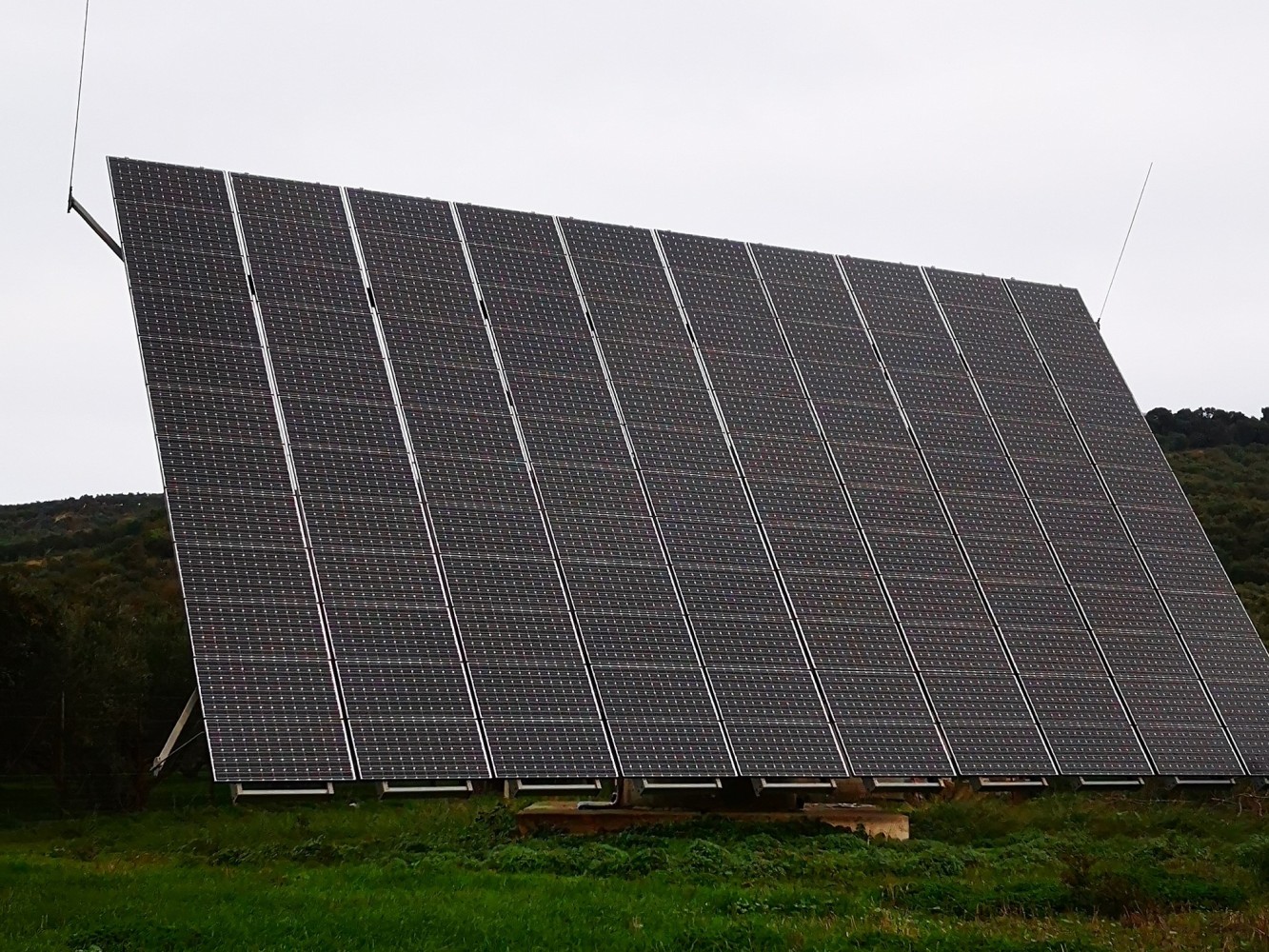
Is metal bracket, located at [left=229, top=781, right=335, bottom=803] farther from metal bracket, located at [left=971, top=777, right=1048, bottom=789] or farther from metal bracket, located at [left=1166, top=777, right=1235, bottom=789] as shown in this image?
metal bracket, located at [left=1166, top=777, right=1235, bottom=789]

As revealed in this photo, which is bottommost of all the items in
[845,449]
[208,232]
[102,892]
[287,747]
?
[102,892]

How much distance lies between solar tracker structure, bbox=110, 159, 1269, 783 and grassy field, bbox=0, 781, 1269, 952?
3.91 feet

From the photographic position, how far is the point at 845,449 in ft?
74.3

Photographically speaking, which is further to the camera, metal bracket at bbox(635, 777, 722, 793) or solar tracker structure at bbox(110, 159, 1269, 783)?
metal bracket at bbox(635, 777, 722, 793)

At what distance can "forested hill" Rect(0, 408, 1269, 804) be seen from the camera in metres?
33.8

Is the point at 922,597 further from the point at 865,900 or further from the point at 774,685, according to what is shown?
the point at 865,900

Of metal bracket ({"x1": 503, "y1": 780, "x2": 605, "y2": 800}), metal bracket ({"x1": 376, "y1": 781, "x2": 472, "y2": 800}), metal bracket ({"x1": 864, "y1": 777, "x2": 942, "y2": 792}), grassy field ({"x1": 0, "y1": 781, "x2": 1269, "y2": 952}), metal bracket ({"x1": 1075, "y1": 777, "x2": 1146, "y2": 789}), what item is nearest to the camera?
grassy field ({"x1": 0, "y1": 781, "x2": 1269, "y2": 952})

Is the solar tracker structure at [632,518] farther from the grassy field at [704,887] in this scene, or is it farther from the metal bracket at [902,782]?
the grassy field at [704,887]

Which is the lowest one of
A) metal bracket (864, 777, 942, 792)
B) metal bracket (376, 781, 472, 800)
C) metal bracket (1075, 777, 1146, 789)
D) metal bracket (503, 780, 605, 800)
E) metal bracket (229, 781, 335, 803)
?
metal bracket (1075, 777, 1146, 789)

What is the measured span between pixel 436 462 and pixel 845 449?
256 inches

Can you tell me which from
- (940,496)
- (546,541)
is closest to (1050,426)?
(940,496)

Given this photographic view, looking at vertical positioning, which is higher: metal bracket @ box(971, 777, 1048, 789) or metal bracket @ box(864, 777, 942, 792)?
metal bracket @ box(864, 777, 942, 792)

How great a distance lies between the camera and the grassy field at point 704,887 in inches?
565

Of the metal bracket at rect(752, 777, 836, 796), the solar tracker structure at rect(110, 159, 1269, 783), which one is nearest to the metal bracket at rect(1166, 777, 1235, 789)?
the solar tracker structure at rect(110, 159, 1269, 783)
